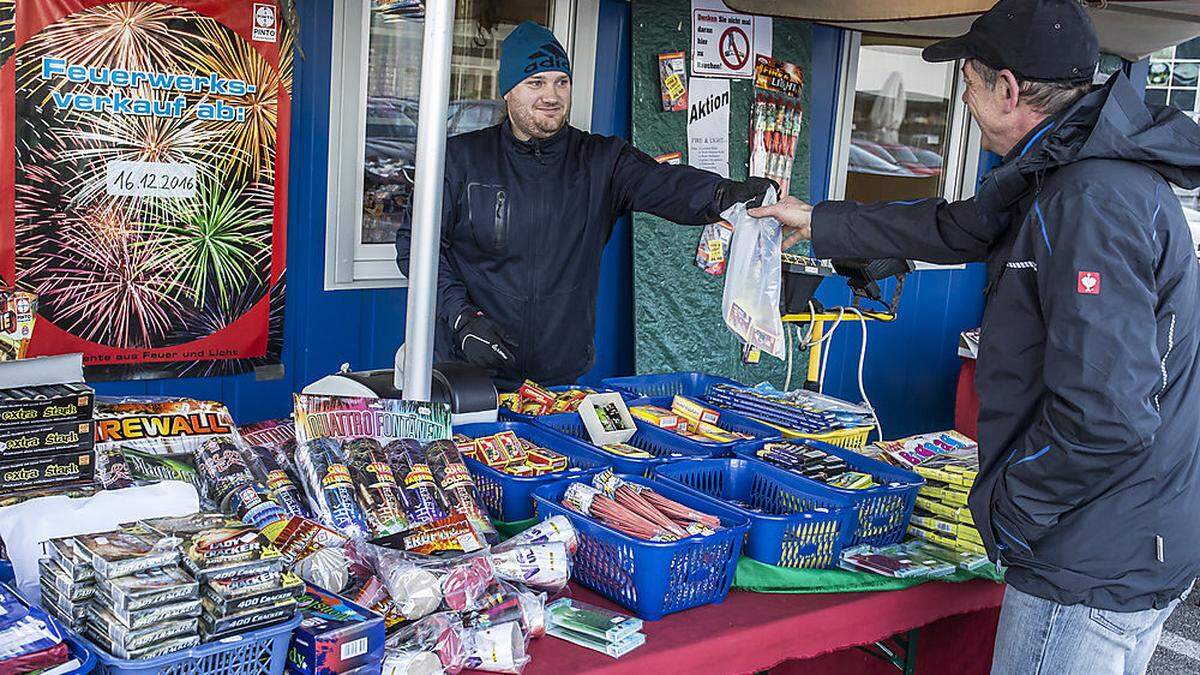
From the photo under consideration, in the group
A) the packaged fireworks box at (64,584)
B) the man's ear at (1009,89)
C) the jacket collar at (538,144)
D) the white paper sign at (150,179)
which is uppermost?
the man's ear at (1009,89)

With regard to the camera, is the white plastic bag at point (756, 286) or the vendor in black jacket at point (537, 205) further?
the vendor in black jacket at point (537, 205)

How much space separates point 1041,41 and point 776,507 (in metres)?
1.15

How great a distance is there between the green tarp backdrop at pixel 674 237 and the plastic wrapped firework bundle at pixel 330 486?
121 inches

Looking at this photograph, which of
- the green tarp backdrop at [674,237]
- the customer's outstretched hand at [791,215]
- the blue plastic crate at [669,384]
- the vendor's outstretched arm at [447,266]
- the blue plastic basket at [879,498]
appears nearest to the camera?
the blue plastic basket at [879,498]

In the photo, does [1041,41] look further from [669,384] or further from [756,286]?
[669,384]

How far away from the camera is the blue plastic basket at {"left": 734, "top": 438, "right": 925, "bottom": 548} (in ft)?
8.37

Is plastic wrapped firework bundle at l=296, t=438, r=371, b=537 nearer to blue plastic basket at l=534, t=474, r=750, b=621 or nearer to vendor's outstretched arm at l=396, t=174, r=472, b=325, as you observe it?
blue plastic basket at l=534, t=474, r=750, b=621

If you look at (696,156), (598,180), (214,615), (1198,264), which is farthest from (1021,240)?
(696,156)

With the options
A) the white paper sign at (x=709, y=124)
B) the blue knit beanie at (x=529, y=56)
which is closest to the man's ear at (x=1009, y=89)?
the blue knit beanie at (x=529, y=56)

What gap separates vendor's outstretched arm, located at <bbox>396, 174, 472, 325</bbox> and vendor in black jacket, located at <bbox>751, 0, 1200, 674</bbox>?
139cm

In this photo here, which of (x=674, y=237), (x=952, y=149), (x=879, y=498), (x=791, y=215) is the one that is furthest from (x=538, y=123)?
(x=952, y=149)

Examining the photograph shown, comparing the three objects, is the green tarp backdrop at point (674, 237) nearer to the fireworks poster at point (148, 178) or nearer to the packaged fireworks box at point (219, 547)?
the fireworks poster at point (148, 178)

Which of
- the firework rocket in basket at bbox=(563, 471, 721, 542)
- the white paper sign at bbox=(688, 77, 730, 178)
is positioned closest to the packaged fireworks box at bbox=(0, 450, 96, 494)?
the firework rocket in basket at bbox=(563, 471, 721, 542)

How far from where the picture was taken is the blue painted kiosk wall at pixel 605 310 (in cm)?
422
